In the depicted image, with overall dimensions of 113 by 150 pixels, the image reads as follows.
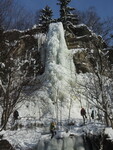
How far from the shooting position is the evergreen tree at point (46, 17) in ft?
97.1

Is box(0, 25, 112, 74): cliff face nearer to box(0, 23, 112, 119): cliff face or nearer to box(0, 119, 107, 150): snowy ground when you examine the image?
box(0, 23, 112, 119): cliff face

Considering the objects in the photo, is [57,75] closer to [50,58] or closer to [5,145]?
[50,58]

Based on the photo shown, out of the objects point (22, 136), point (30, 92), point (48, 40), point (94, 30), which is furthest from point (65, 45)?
point (22, 136)

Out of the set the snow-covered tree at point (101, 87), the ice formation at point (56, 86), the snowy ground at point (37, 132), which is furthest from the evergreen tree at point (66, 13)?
the snowy ground at point (37, 132)

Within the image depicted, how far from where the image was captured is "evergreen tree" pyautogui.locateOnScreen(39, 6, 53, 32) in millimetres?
29584

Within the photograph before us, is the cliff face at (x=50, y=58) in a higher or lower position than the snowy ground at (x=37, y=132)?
higher

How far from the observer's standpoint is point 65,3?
29953mm

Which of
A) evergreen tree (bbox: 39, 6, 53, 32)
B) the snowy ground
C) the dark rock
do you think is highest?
evergreen tree (bbox: 39, 6, 53, 32)

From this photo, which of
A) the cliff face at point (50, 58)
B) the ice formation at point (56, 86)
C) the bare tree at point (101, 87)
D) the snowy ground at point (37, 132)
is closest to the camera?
the bare tree at point (101, 87)

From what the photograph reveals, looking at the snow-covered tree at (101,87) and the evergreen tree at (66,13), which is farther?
the evergreen tree at (66,13)

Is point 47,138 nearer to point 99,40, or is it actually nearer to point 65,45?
point 99,40

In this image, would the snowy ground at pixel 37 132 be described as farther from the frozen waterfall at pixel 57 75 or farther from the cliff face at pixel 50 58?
the cliff face at pixel 50 58

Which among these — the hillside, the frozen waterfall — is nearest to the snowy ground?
the hillside

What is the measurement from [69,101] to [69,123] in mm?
3444
